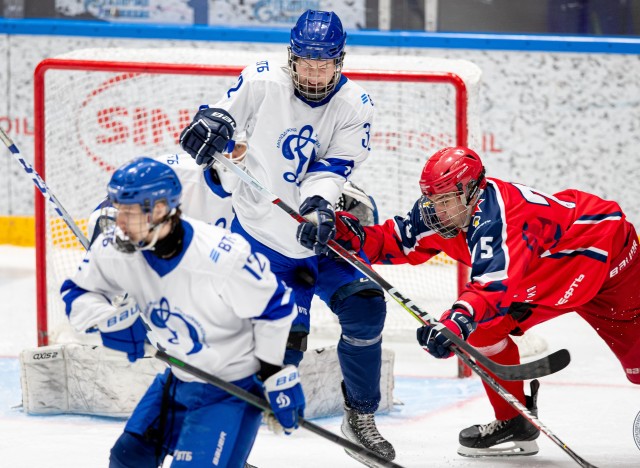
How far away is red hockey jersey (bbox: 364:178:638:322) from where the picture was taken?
332 cm

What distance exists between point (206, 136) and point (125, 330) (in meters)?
0.88

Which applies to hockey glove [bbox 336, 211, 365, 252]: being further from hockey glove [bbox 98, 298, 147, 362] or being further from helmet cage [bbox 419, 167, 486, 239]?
hockey glove [bbox 98, 298, 147, 362]

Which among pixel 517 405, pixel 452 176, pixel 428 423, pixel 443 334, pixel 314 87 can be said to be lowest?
pixel 428 423

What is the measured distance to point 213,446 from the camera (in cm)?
270

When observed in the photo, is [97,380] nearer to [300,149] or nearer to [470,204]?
[300,149]

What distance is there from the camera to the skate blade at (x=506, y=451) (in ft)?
12.7

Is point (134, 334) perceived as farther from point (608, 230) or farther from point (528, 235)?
point (608, 230)

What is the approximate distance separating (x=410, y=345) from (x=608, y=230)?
6.01 feet

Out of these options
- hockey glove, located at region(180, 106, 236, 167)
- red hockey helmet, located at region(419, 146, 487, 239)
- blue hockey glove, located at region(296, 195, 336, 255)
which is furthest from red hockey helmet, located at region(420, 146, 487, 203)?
hockey glove, located at region(180, 106, 236, 167)

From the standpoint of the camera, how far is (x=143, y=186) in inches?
103

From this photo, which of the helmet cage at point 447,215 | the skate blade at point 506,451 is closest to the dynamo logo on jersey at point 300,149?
the helmet cage at point 447,215

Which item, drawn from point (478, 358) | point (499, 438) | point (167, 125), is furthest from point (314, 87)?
point (167, 125)

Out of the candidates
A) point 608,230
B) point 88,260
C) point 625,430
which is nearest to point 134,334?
point 88,260

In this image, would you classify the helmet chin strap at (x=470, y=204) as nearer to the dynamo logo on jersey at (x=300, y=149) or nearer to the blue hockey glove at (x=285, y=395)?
the dynamo logo on jersey at (x=300, y=149)
